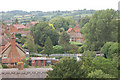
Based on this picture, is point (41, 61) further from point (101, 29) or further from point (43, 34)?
point (43, 34)

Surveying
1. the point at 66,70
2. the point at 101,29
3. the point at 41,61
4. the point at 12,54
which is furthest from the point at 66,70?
the point at 101,29

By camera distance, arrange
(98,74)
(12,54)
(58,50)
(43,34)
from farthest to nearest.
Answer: (43,34)
(58,50)
(12,54)
(98,74)

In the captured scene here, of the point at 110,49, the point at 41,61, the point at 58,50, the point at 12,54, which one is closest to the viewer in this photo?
the point at 12,54

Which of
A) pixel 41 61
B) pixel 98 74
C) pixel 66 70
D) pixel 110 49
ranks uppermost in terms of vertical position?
pixel 66 70

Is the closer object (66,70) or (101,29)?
(66,70)

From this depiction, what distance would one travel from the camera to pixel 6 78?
2059cm

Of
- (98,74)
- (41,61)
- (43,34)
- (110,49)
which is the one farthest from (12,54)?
(43,34)

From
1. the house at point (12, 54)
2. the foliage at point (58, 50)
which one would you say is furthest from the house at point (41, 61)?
the foliage at point (58, 50)

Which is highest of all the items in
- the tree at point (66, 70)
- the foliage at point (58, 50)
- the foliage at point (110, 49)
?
the tree at point (66, 70)

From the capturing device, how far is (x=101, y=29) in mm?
38844

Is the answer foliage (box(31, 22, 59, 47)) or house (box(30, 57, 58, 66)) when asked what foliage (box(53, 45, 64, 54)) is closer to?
foliage (box(31, 22, 59, 47))

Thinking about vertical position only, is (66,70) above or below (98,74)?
above

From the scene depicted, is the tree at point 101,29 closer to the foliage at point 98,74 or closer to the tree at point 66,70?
the foliage at point 98,74

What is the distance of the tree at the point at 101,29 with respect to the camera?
38.2 metres
